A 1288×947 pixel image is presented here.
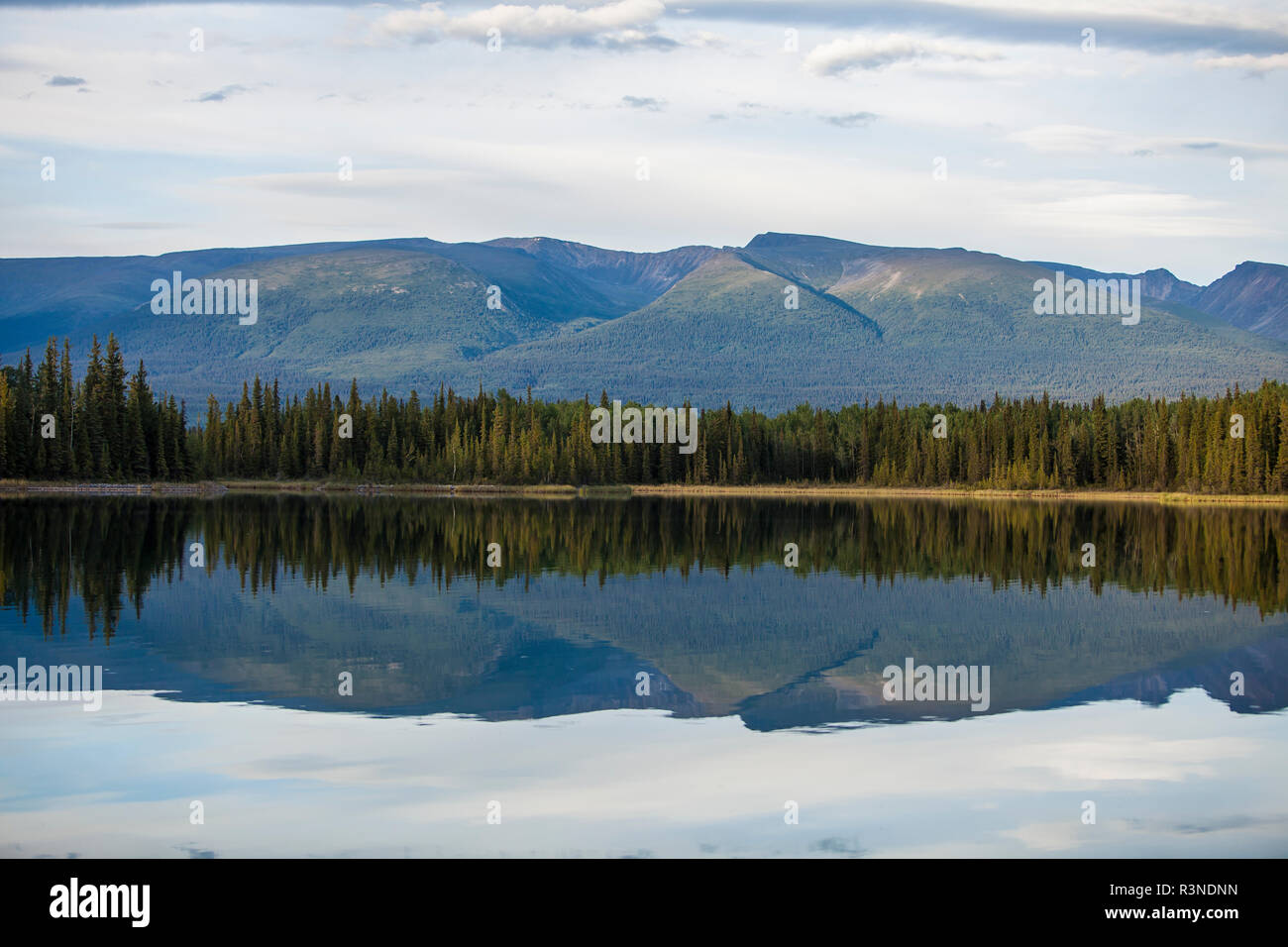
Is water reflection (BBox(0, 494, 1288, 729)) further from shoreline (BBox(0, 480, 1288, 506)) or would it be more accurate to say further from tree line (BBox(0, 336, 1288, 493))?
tree line (BBox(0, 336, 1288, 493))

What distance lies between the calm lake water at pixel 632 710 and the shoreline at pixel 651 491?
6971 centimetres

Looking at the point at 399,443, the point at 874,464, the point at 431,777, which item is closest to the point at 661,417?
the point at 874,464

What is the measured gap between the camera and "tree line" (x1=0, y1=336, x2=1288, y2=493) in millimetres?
117438

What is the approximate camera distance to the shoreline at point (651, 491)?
11394cm

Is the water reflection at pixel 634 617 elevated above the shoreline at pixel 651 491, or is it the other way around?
the water reflection at pixel 634 617

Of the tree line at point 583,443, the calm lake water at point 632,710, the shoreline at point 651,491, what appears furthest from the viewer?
the tree line at point 583,443

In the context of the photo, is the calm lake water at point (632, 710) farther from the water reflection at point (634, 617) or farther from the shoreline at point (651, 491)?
the shoreline at point (651, 491)

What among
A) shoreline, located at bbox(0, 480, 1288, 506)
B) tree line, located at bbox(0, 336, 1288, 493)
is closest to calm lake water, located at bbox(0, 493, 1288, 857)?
shoreline, located at bbox(0, 480, 1288, 506)

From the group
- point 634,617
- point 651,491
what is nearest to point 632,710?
point 634,617

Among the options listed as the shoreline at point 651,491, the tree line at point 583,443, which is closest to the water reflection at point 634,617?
the shoreline at point 651,491

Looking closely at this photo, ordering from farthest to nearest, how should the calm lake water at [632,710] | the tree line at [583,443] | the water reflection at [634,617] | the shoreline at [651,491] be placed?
the tree line at [583,443] → the shoreline at [651,491] → the water reflection at [634,617] → the calm lake water at [632,710]

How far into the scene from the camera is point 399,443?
16138cm

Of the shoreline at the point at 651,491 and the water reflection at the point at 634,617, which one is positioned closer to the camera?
the water reflection at the point at 634,617
